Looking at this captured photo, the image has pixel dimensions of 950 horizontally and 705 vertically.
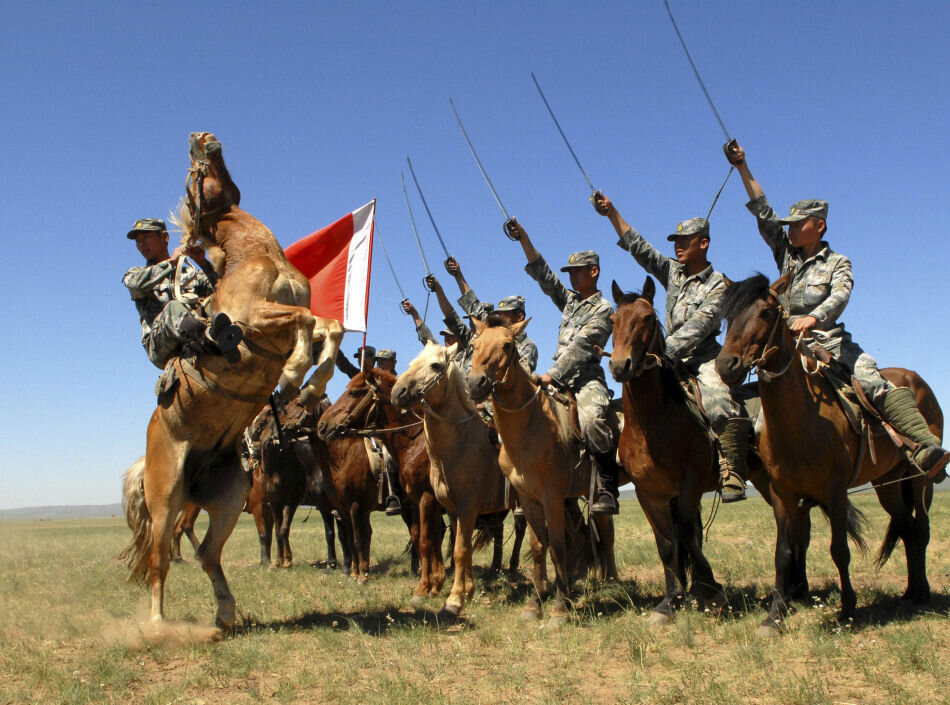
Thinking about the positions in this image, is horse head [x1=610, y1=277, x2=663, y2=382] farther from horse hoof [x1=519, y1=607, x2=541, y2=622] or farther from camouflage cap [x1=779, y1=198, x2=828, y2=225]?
horse hoof [x1=519, y1=607, x2=541, y2=622]

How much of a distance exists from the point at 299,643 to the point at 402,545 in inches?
445

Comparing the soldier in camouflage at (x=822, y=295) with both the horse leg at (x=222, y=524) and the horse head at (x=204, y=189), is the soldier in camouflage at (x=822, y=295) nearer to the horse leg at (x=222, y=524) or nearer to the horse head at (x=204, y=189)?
the horse head at (x=204, y=189)

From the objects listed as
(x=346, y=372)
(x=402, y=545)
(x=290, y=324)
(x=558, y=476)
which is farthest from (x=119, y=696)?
(x=402, y=545)

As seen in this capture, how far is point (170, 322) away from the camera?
7.98m

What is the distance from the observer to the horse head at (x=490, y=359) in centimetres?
822

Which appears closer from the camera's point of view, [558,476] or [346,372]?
[558,476]

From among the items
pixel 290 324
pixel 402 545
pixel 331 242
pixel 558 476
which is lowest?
pixel 402 545

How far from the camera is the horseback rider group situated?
7637 millimetres

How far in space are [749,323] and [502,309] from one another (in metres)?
4.89

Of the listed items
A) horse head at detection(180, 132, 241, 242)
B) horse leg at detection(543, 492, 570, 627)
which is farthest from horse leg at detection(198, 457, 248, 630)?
horse leg at detection(543, 492, 570, 627)

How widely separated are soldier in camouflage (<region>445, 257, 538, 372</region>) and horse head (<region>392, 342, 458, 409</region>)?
0.91m

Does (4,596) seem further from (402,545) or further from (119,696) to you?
(402,545)

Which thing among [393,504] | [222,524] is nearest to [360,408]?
[393,504]

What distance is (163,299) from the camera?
868 cm
